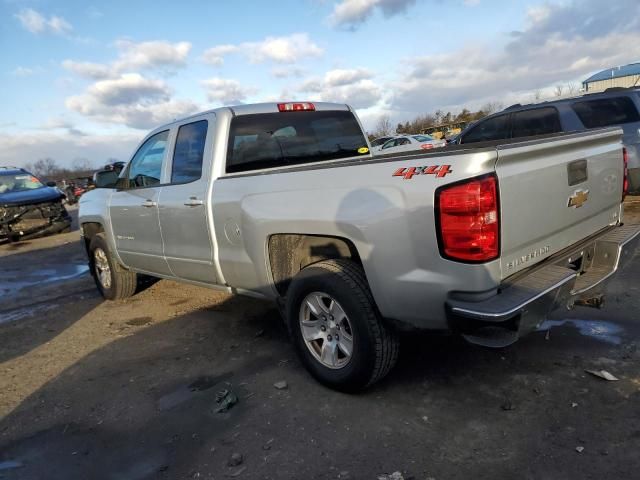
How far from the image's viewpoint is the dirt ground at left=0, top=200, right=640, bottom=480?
8.31ft

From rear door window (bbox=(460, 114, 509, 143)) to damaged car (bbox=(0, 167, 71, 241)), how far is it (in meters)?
10.2

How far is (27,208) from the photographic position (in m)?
12.1

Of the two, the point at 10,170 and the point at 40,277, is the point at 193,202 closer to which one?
the point at 40,277

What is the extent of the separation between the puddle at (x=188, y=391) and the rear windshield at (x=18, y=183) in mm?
11723

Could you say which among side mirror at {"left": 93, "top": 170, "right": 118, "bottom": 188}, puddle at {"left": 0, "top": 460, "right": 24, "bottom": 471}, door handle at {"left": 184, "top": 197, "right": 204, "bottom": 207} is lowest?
puddle at {"left": 0, "top": 460, "right": 24, "bottom": 471}

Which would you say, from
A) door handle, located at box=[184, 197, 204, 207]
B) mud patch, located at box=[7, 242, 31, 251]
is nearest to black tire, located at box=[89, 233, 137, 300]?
door handle, located at box=[184, 197, 204, 207]

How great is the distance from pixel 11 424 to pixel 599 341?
4205 mm

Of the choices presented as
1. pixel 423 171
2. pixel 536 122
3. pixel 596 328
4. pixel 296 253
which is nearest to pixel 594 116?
pixel 536 122

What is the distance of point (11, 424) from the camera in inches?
131

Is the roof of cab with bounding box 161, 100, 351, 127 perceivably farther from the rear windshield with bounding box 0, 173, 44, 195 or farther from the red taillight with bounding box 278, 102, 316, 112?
the rear windshield with bounding box 0, 173, 44, 195

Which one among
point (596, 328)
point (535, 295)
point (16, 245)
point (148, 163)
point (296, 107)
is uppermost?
point (296, 107)

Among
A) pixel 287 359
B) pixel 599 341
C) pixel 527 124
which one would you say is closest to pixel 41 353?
pixel 287 359

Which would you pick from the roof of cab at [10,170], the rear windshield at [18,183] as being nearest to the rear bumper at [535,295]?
the rear windshield at [18,183]

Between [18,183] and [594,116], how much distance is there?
13.6 metres
